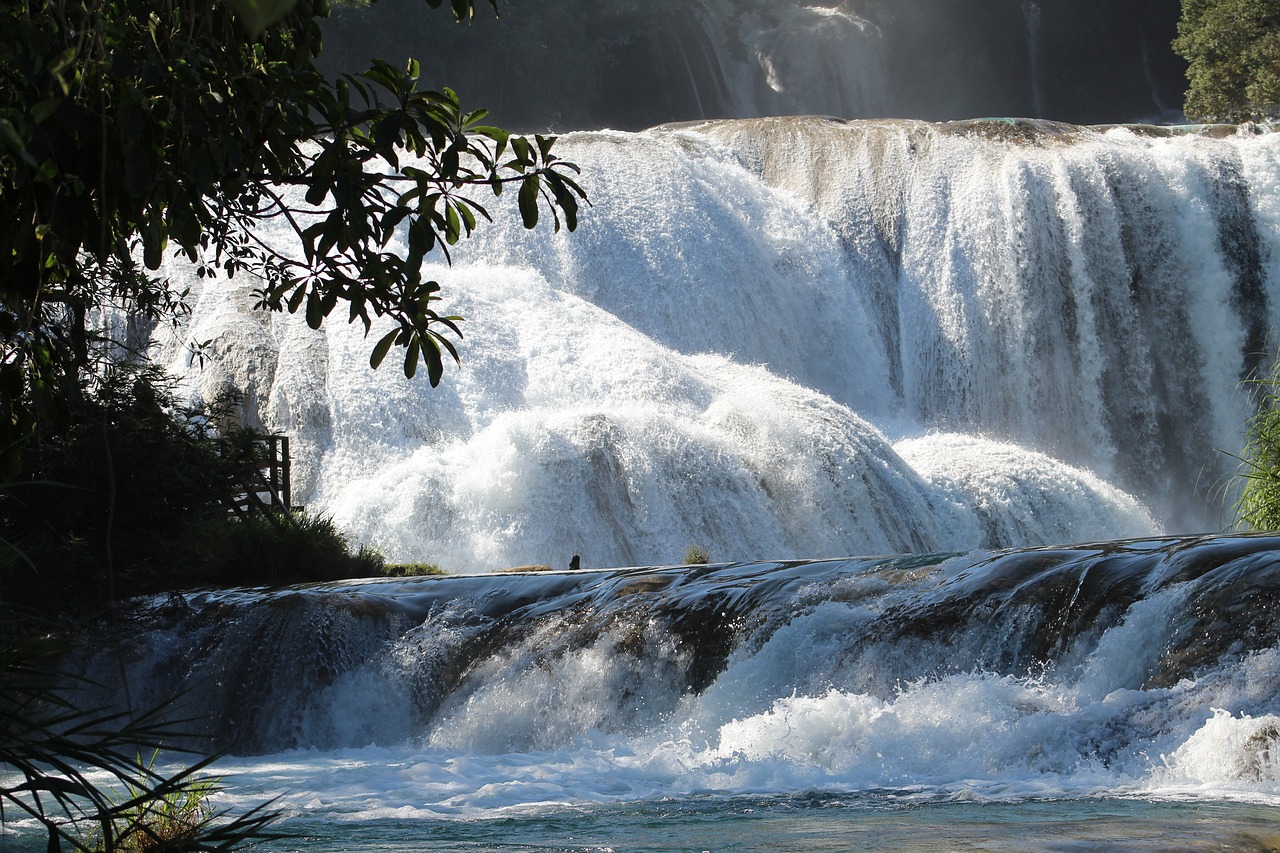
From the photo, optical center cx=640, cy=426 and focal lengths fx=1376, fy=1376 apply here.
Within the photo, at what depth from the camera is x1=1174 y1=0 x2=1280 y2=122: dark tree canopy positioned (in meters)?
29.3

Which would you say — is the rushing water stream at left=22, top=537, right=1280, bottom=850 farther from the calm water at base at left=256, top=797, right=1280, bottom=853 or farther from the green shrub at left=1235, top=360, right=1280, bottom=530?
the green shrub at left=1235, top=360, right=1280, bottom=530

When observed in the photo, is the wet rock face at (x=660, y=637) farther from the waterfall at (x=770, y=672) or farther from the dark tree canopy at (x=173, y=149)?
the dark tree canopy at (x=173, y=149)

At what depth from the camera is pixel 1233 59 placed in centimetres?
3073

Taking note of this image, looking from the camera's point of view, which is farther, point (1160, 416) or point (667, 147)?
point (667, 147)

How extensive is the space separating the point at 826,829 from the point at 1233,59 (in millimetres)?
29597

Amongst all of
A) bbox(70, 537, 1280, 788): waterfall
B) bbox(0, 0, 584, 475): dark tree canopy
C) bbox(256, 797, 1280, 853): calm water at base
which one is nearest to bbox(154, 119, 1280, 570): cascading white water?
bbox(70, 537, 1280, 788): waterfall

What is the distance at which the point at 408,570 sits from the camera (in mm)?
14977

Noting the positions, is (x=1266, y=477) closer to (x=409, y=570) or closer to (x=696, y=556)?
(x=696, y=556)

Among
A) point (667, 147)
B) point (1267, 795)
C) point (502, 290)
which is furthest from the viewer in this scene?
point (667, 147)

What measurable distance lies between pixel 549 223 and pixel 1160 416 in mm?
10408

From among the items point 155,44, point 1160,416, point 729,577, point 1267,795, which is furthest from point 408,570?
point 1160,416

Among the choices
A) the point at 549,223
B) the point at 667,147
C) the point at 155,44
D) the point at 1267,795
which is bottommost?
the point at 1267,795

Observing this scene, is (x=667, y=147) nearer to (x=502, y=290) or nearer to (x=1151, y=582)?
(x=502, y=290)

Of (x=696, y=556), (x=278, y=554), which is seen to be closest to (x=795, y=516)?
(x=696, y=556)
